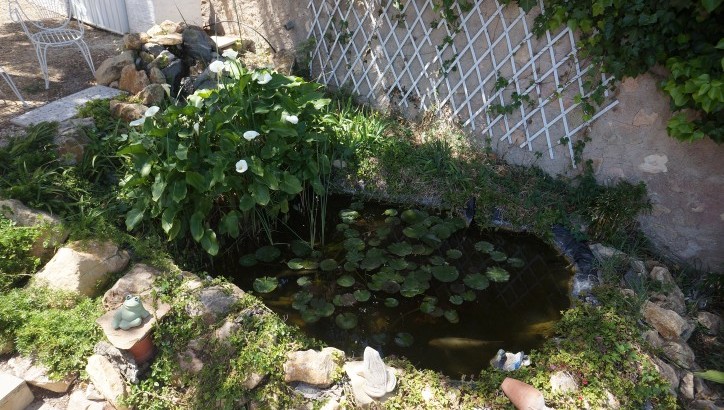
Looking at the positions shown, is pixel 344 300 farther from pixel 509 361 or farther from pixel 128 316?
pixel 128 316

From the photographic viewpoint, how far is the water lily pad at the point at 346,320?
2861 mm

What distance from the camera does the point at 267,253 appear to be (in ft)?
11.0

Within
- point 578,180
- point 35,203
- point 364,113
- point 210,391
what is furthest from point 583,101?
point 35,203

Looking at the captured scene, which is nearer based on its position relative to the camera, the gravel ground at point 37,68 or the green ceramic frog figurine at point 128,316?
the green ceramic frog figurine at point 128,316

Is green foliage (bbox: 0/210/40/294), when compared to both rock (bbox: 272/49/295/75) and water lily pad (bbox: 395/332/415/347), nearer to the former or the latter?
water lily pad (bbox: 395/332/415/347)

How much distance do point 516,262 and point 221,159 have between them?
6.55 feet

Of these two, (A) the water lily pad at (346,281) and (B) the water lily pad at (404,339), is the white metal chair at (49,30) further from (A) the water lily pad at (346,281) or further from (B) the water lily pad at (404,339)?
(B) the water lily pad at (404,339)

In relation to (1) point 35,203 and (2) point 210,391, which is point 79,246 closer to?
(1) point 35,203

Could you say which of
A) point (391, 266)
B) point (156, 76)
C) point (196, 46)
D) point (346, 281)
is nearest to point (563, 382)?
point (391, 266)

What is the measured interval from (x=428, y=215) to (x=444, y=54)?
53.0 inches

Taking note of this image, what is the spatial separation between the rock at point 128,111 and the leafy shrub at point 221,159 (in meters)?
0.71

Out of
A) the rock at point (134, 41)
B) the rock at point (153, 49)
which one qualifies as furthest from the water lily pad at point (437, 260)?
the rock at point (134, 41)

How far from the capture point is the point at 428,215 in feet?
12.2

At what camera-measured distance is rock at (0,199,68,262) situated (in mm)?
2895
